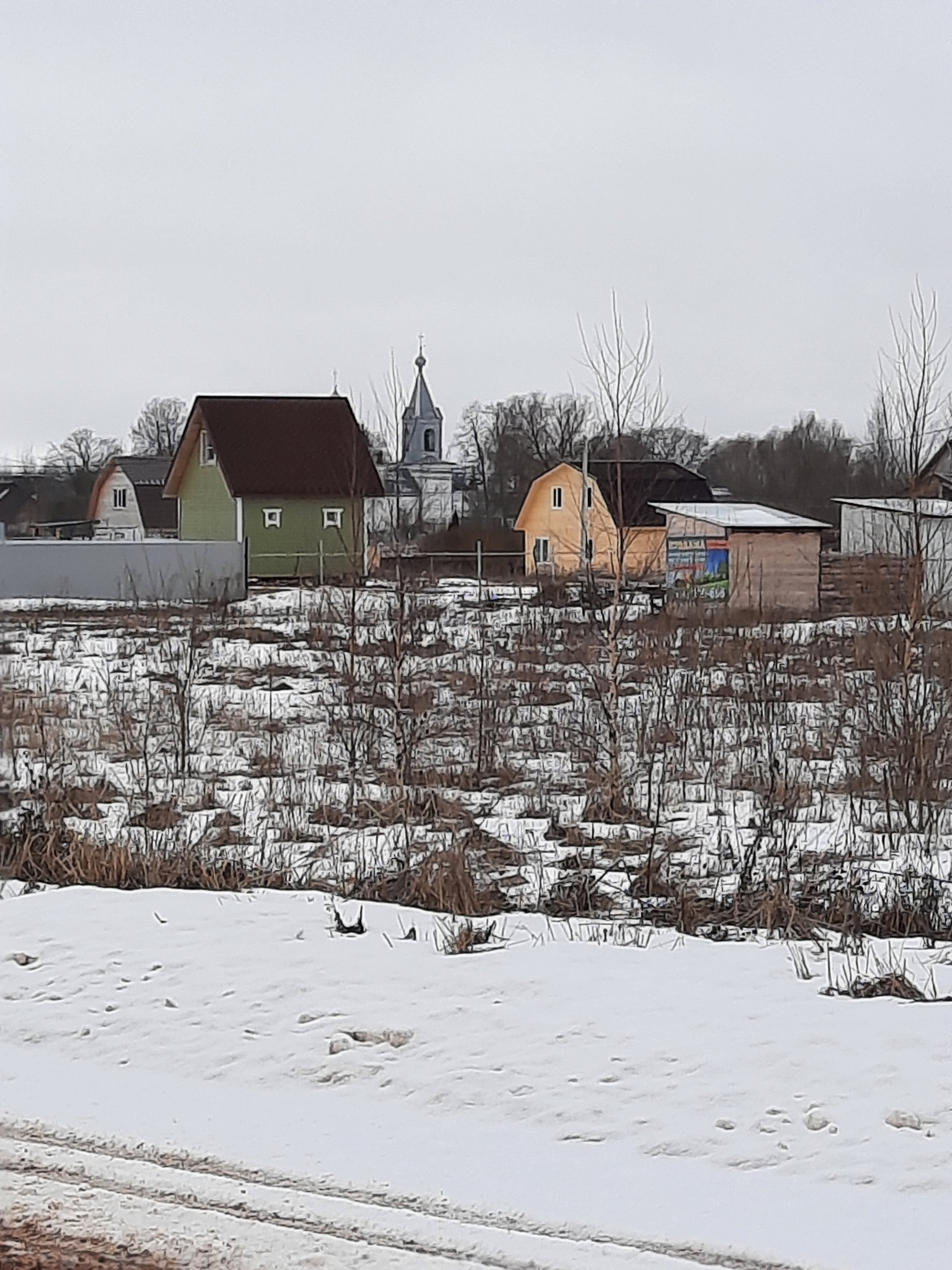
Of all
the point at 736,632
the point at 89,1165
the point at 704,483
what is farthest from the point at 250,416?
the point at 89,1165

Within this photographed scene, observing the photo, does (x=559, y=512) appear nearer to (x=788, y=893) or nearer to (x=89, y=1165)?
(x=788, y=893)

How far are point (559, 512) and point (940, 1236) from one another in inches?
1909

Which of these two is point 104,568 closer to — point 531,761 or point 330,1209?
point 531,761

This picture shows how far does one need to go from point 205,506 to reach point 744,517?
64.8ft

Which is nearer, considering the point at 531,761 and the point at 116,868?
the point at 116,868

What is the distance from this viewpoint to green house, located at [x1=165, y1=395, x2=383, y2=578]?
1754 inches

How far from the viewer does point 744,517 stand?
35406 millimetres

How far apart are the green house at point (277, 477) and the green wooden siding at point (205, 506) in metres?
0.05

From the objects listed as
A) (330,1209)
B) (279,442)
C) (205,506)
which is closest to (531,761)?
(330,1209)

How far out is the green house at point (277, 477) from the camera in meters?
44.6

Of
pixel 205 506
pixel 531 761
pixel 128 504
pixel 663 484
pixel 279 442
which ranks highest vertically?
pixel 279 442

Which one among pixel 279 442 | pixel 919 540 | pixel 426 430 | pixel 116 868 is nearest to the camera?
pixel 116 868

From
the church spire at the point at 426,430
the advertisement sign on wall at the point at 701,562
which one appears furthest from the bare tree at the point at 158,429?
the advertisement sign on wall at the point at 701,562

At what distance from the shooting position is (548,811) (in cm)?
1243
